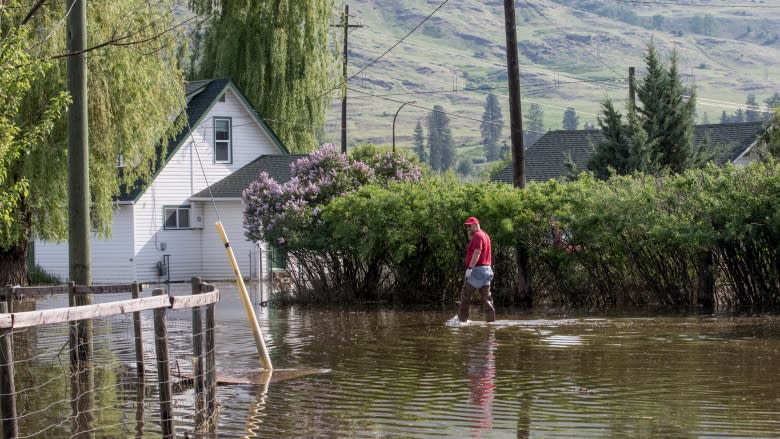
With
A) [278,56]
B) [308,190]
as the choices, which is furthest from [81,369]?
[278,56]

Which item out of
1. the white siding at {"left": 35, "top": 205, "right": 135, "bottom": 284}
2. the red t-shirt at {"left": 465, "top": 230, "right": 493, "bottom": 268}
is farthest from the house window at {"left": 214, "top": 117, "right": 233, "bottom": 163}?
the red t-shirt at {"left": 465, "top": 230, "right": 493, "bottom": 268}

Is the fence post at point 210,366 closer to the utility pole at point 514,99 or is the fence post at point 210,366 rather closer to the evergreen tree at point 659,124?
the utility pole at point 514,99

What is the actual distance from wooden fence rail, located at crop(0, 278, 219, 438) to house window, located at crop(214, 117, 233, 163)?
3047 centimetres

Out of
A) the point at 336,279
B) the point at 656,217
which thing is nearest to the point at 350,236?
the point at 336,279

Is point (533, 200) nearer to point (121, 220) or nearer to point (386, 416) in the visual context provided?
point (386, 416)

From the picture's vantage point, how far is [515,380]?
14.4 m

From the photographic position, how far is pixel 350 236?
27500 millimetres

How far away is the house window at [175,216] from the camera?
43812mm

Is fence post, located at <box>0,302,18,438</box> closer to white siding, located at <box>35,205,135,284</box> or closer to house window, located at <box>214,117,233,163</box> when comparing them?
white siding, located at <box>35,205,135,284</box>

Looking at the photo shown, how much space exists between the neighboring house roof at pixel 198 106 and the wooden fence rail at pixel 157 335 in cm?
2792

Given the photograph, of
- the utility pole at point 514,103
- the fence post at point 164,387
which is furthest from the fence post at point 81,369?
the utility pole at point 514,103

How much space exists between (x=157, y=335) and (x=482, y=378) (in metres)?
4.83

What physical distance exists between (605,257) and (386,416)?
48.0 feet

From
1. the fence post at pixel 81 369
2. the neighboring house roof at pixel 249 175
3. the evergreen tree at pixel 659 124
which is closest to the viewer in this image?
the fence post at pixel 81 369
